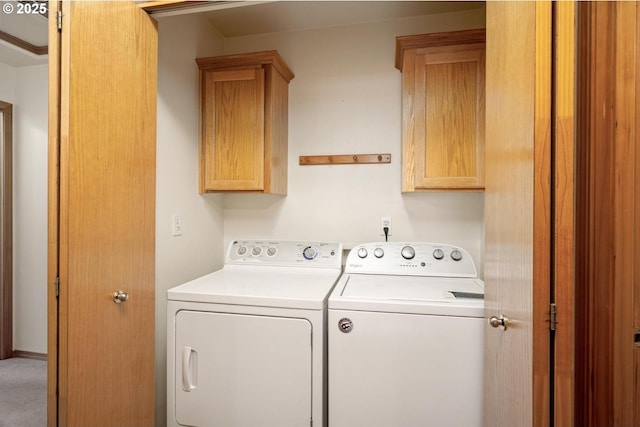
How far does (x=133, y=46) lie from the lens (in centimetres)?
124

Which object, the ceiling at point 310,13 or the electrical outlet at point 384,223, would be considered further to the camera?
the electrical outlet at point 384,223

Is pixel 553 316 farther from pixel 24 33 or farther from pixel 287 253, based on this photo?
pixel 24 33

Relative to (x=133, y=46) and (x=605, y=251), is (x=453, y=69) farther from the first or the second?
(x=133, y=46)

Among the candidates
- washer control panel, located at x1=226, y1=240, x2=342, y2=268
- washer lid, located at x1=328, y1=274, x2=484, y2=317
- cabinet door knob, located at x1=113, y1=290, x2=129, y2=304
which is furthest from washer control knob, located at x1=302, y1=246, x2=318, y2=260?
cabinet door knob, located at x1=113, y1=290, x2=129, y2=304

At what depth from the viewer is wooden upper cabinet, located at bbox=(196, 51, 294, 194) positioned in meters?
2.00

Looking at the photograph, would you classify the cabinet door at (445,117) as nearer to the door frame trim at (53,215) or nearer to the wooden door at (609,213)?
the wooden door at (609,213)

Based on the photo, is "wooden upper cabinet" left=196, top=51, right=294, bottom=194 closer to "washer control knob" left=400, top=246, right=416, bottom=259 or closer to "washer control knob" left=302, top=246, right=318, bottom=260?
"washer control knob" left=302, top=246, right=318, bottom=260

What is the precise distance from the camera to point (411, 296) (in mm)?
1426

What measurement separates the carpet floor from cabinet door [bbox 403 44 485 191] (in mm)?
1827

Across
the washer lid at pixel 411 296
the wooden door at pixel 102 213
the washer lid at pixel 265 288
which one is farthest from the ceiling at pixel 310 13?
the washer lid at pixel 411 296

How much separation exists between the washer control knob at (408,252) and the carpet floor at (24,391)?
170 centimetres

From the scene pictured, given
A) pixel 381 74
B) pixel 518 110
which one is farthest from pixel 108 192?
pixel 381 74

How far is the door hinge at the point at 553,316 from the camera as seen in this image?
77 cm

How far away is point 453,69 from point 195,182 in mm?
1720
